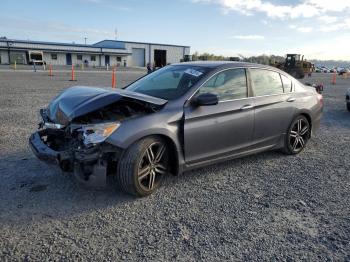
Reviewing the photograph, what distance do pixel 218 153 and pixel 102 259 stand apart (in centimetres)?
227

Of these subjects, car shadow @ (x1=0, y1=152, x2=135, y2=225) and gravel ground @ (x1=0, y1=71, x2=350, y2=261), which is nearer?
gravel ground @ (x1=0, y1=71, x2=350, y2=261)

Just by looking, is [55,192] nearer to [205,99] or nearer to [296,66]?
[205,99]

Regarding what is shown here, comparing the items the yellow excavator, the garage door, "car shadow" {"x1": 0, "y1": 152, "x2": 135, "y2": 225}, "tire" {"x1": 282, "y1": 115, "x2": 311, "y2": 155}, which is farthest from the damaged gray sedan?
the garage door

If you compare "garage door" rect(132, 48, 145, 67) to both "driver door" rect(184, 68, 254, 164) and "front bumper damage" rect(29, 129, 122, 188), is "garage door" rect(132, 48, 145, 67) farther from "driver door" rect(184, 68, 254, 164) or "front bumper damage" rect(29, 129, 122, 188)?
"front bumper damage" rect(29, 129, 122, 188)

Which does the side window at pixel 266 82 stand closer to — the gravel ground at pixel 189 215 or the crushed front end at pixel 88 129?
the gravel ground at pixel 189 215

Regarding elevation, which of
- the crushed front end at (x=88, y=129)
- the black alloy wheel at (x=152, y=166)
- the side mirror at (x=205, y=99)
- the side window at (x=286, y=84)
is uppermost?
the side window at (x=286, y=84)

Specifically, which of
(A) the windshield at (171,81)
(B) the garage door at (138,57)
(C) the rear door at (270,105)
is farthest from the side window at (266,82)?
(B) the garage door at (138,57)

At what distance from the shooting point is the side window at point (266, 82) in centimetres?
514

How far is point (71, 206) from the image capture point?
3.78m

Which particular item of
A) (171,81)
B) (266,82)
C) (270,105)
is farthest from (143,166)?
(266,82)

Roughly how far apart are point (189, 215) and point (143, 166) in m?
0.78

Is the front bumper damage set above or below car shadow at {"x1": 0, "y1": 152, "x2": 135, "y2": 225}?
above

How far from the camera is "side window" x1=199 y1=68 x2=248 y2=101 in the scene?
4.54 m

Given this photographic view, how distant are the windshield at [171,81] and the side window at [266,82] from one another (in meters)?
0.93
